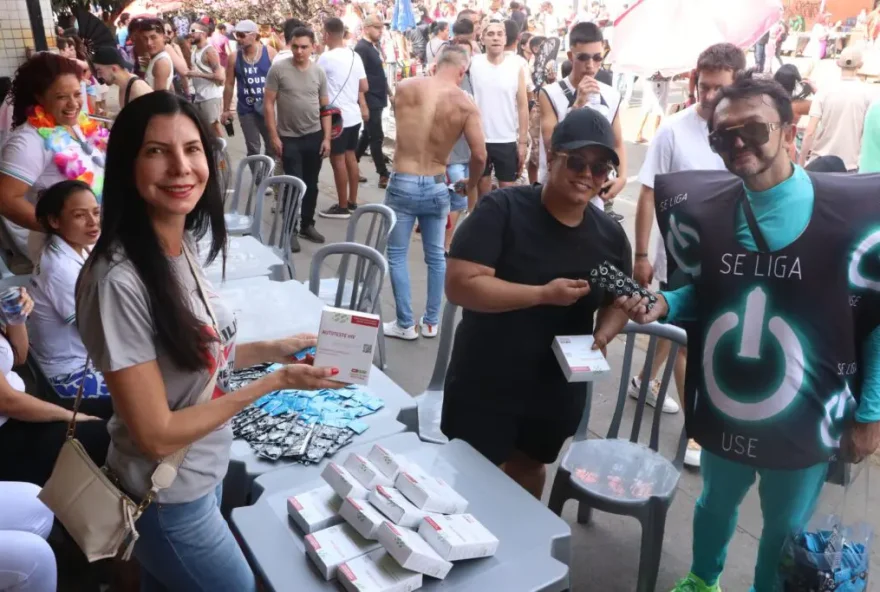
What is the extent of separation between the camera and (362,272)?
3664mm

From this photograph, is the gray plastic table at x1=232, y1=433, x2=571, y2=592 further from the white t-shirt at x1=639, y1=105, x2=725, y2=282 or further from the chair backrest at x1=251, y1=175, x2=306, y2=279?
the chair backrest at x1=251, y1=175, x2=306, y2=279

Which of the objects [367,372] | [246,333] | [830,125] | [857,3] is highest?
[857,3]

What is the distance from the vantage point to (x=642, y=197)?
356 cm

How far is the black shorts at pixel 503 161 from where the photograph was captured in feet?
19.6

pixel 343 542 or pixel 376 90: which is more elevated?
pixel 376 90

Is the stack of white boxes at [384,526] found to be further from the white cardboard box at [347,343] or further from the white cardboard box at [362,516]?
the white cardboard box at [347,343]

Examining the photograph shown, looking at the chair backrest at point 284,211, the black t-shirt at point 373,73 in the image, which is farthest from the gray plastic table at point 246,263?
the black t-shirt at point 373,73

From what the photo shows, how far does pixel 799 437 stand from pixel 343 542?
4.26ft

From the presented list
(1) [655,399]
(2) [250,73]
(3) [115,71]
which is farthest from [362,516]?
(2) [250,73]

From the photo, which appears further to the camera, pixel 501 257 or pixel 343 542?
pixel 501 257

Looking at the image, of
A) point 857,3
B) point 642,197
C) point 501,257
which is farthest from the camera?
point 857,3

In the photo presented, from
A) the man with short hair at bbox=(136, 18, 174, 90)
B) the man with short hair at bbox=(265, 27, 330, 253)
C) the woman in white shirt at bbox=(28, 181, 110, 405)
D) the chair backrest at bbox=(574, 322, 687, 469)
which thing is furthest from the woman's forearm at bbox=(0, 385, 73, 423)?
the man with short hair at bbox=(136, 18, 174, 90)

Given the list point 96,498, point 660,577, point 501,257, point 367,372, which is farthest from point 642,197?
point 96,498

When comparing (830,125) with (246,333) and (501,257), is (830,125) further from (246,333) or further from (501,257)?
(246,333)
